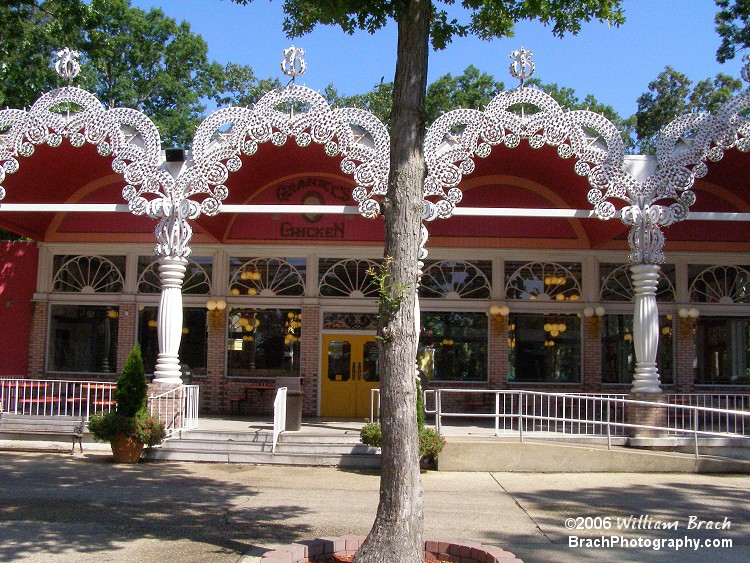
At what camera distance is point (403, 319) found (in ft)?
→ 21.2

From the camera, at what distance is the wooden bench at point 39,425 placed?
14383 millimetres

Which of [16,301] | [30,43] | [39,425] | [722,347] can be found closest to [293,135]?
[39,425]

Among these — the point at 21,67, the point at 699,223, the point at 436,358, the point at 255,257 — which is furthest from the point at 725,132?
the point at 21,67

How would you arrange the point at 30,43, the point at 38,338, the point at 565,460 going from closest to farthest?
1. the point at 565,460
2. the point at 38,338
3. the point at 30,43

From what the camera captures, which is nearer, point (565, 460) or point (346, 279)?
point (565, 460)

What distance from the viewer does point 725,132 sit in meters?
13.5

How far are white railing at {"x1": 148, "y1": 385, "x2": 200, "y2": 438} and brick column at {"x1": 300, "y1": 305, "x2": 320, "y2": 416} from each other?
3.88 m

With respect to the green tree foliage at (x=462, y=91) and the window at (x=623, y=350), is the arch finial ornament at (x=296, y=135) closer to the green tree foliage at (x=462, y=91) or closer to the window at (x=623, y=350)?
the window at (x=623, y=350)

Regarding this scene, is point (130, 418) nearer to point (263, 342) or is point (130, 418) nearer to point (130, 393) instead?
point (130, 393)

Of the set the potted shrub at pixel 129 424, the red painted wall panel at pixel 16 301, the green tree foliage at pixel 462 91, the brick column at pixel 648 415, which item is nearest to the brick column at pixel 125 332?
the red painted wall panel at pixel 16 301

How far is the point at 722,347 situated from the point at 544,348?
14.1 ft

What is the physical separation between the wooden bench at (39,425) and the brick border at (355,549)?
8988 millimetres

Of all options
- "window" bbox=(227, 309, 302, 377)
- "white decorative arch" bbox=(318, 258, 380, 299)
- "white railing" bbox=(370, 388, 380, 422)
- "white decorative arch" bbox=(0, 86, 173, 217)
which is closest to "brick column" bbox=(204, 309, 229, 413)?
"window" bbox=(227, 309, 302, 377)

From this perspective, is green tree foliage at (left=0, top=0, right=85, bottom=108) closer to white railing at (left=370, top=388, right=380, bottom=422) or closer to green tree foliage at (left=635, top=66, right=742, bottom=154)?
white railing at (left=370, top=388, right=380, bottom=422)
